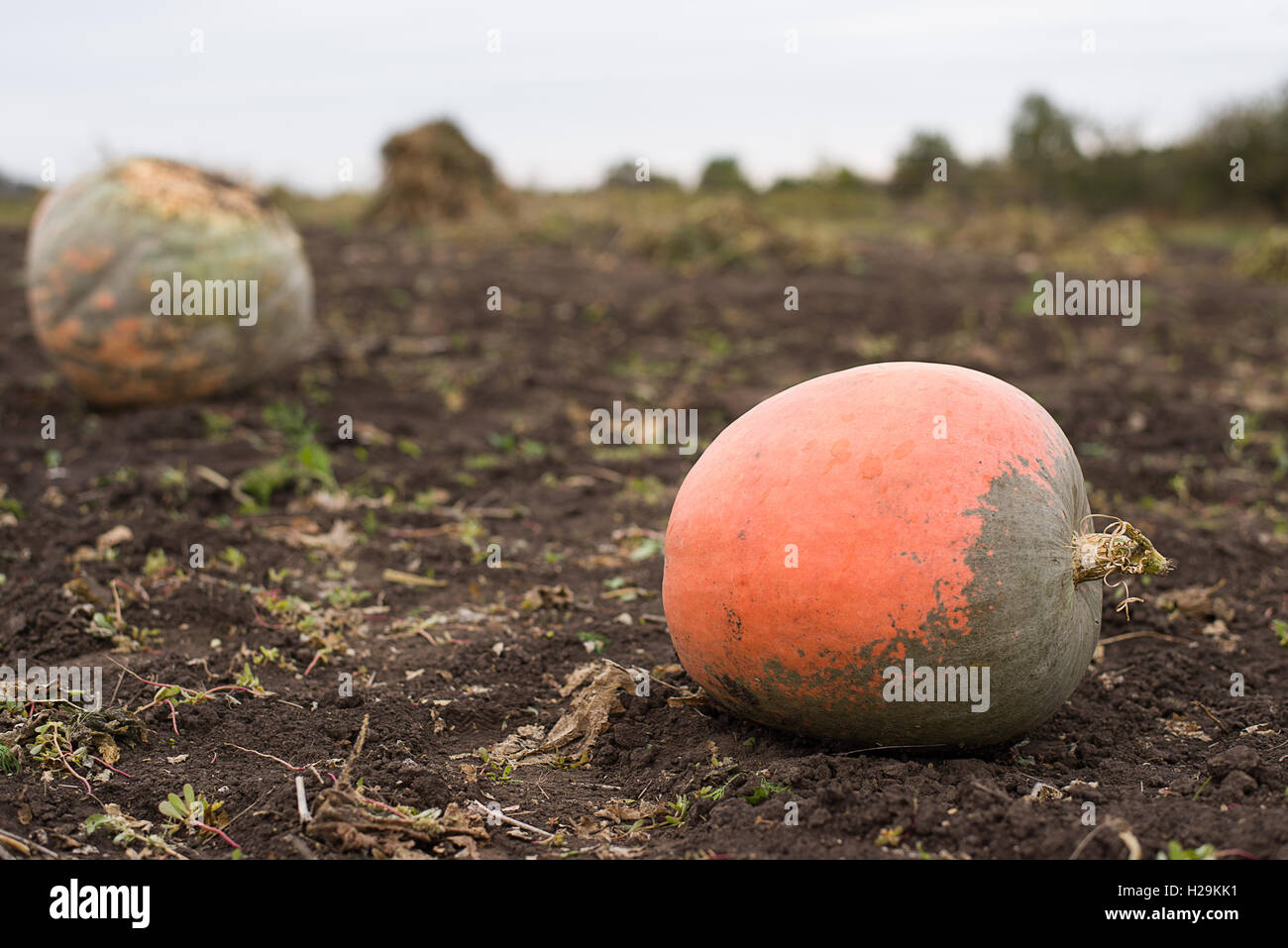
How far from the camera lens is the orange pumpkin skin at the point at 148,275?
269 inches

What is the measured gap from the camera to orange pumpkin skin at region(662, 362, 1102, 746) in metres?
3.09

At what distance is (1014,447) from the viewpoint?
129 inches

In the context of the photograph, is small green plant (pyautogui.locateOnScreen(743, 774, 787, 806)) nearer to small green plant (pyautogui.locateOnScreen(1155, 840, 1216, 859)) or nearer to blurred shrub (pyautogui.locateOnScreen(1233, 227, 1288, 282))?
small green plant (pyautogui.locateOnScreen(1155, 840, 1216, 859))

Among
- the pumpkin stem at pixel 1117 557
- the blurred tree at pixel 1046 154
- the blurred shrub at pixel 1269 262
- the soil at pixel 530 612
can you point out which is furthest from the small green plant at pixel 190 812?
the blurred tree at pixel 1046 154

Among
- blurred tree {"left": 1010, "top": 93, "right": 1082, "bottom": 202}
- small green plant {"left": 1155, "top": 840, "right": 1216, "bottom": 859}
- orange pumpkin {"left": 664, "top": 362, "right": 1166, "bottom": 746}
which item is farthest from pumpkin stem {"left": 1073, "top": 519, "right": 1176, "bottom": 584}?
blurred tree {"left": 1010, "top": 93, "right": 1082, "bottom": 202}

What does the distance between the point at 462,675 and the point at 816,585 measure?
162cm

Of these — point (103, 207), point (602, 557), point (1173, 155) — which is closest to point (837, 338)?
point (602, 557)

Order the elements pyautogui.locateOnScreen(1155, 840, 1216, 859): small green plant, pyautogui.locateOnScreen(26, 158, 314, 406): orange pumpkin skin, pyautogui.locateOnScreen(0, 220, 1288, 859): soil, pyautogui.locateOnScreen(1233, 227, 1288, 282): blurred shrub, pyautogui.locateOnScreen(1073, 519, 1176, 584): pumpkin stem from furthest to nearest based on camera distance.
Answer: pyautogui.locateOnScreen(1233, 227, 1288, 282): blurred shrub, pyautogui.locateOnScreen(26, 158, 314, 406): orange pumpkin skin, pyautogui.locateOnScreen(1073, 519, 1176, 584): pumpkin stem, pyautogui.locateOnScreen(0, 220, 1288, 859): soil, pyautogui.locateOnScreen(1155, 840, 1216, 859): small green plant

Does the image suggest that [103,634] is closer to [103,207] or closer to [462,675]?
[462,675]

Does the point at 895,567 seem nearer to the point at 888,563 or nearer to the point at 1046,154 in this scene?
the point at 888,563

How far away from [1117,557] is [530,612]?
2.44m

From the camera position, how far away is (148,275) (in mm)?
6793

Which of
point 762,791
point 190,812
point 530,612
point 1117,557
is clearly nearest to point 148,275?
point 530,612

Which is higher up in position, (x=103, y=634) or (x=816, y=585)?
(x=816, y=585)
